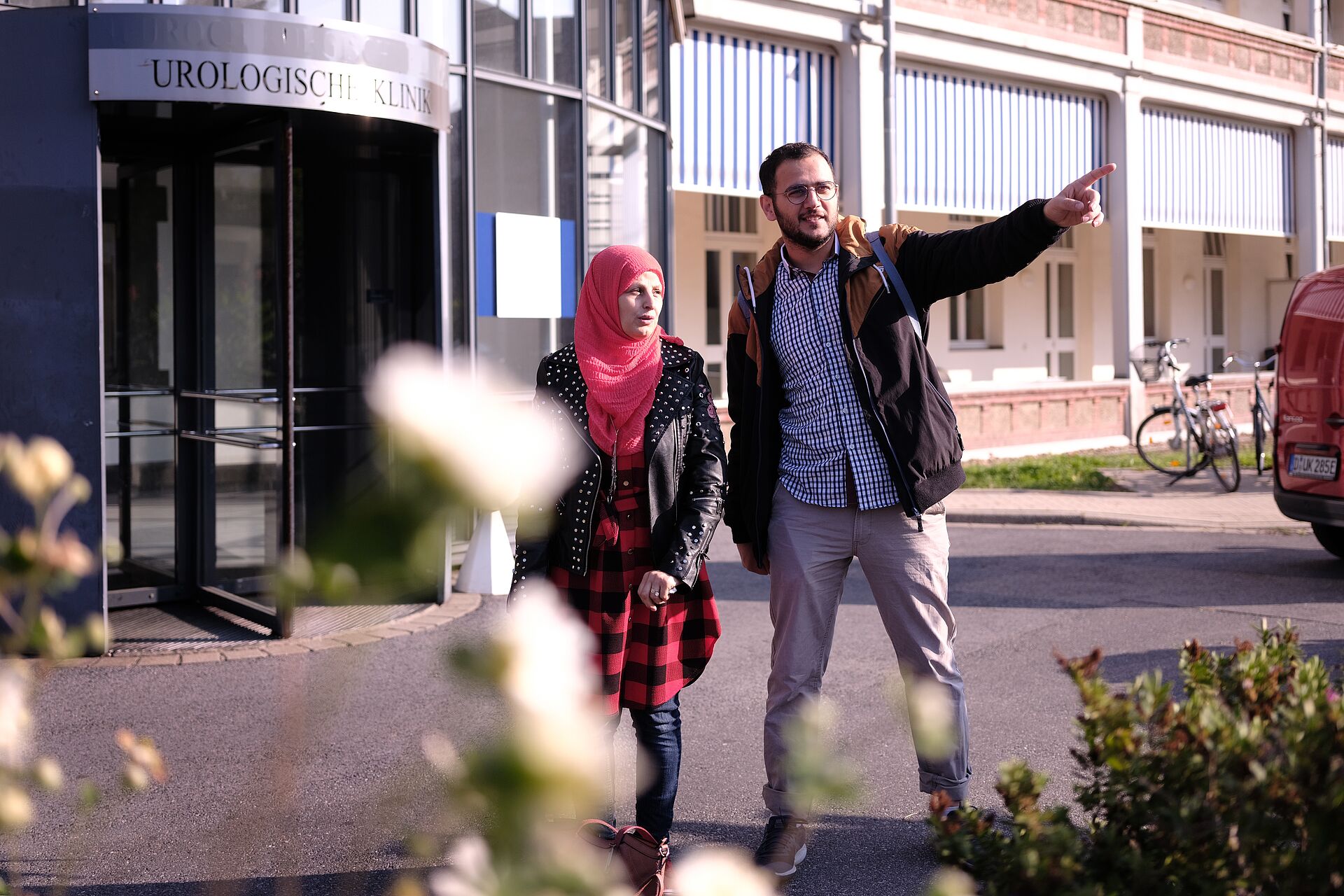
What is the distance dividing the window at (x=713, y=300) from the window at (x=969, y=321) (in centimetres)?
459

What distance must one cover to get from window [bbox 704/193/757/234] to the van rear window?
35.0 ft

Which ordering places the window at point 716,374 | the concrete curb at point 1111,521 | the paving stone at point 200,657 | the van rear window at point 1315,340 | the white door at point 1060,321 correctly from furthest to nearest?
the white door at point 1060,321 → the window at point 716,374 → the concrete curb at point 1111,521 → the van rear window at point 1315,340 → the paving stone at point 200,657

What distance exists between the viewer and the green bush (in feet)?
4.53

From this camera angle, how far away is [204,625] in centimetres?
747

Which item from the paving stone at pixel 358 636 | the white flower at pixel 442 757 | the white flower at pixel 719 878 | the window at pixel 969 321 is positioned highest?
the window at pixel 969 321

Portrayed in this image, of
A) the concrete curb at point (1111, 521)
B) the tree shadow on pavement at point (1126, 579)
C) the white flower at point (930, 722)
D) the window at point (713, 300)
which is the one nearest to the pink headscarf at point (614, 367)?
the white flower at point (930, 722)

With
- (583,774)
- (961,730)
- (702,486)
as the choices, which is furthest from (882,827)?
(583,774)

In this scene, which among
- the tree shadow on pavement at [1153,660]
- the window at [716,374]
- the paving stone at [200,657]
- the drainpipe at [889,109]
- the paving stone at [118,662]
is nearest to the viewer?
the tree shadow on pavement at [1153,660]

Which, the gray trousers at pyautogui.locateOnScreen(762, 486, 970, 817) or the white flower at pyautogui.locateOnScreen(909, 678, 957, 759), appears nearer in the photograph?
the white flower at pyautogui.locateOnScreen(909, 678, 957, 759)

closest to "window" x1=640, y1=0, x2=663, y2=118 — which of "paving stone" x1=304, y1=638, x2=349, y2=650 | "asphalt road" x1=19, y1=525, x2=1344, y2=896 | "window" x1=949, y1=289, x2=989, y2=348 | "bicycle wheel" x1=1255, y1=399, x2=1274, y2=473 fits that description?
"asphalt road" x1=19, y1=525, x2=1344, y2=896

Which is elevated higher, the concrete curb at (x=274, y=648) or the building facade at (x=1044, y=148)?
the building facade at (x=1044, y=148)

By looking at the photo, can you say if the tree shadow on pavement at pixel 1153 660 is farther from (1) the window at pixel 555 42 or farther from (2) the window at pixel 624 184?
(1) the window at pixel 555 42

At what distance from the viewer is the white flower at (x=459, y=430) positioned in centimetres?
58

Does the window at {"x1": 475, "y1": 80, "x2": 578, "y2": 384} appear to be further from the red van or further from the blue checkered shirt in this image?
the blue checkered shirt
